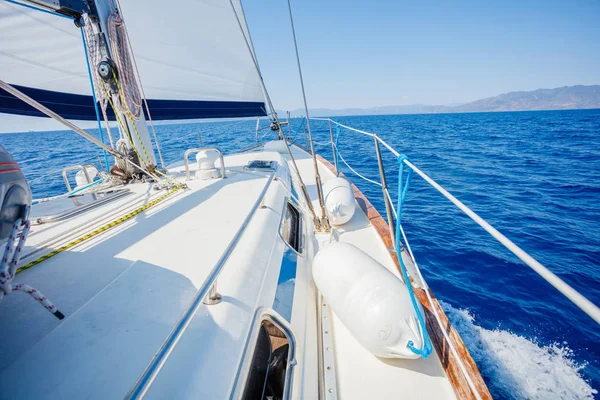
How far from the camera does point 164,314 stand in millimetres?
1170

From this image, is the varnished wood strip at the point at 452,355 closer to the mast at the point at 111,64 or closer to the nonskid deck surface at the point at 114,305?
the nonskid deck surface at the point at 114,305

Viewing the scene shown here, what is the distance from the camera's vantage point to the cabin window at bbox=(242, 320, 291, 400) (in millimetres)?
1351

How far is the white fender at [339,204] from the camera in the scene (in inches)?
135

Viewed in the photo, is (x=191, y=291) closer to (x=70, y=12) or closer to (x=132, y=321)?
(x=132, y=321)

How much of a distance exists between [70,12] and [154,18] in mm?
2885

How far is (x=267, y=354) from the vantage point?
1520mm

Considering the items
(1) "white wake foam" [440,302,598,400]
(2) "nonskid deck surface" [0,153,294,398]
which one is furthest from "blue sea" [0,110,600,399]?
(2) "nonskid deck surface" [0,153,294,398]

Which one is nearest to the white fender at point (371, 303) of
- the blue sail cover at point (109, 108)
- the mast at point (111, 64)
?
the mast at point (111, 64)

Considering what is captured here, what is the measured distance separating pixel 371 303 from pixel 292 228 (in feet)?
5.88

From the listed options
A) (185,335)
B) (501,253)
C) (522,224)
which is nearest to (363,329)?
(185,335)

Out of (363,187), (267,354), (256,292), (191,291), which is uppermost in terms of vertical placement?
(191,291)

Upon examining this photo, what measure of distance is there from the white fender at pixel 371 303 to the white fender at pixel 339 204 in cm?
146

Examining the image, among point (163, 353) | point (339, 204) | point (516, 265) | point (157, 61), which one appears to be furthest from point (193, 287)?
point (157, 61)

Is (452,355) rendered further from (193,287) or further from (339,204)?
(339,204)
